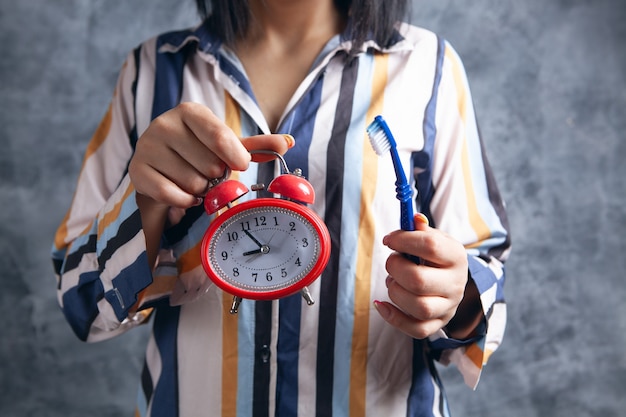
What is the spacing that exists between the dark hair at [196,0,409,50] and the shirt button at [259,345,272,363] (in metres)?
0.48

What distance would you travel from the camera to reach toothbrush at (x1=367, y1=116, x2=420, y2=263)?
2.53 ft

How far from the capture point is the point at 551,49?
150 cm

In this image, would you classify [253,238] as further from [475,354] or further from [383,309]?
[475,354]

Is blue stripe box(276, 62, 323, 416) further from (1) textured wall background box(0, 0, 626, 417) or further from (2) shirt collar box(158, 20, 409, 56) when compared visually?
(1) textured wall background box(0, 0, 626, 417)

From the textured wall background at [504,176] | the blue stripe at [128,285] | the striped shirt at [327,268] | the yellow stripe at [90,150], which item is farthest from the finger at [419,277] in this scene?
the textured wall background at [504,176]

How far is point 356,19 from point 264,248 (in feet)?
1.47

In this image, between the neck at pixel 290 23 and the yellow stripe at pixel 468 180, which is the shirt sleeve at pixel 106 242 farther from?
the yellow stripe at pixel 468 180

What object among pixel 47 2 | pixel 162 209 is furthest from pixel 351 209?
pixel 47 2

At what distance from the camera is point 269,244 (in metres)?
0.83

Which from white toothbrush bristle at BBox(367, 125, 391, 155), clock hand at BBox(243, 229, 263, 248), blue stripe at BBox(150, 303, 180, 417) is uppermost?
white toothbrush bristle at BBox(367, 125, 391, 155)

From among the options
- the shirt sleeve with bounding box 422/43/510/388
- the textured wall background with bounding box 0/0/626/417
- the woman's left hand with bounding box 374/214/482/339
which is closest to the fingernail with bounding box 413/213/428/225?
the woman's left hand with bounding box 374/214/482/339

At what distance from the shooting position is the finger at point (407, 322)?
87 centimetres

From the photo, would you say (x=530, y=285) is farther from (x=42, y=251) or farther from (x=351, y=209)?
(x=42, y=251)

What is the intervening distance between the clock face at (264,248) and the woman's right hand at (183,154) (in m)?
0.06
